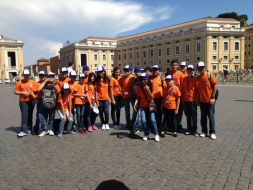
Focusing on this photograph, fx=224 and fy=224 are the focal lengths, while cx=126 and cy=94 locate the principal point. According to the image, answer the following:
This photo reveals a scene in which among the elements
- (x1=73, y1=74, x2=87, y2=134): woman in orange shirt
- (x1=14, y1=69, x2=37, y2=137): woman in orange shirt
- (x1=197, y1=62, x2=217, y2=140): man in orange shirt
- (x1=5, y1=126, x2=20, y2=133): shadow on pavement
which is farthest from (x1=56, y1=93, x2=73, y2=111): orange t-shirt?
(x1=197, y1=62, x2=217, y2=140): man in orange shirt

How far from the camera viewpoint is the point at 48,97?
571 centimetres

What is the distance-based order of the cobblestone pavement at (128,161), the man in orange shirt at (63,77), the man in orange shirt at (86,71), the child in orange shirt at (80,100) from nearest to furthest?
the cobblestone pavement at (128,161)
the child in orange shirt at (80,100)
the man in orange shirt at (63,77)
the man in orange shirt at (86,71)

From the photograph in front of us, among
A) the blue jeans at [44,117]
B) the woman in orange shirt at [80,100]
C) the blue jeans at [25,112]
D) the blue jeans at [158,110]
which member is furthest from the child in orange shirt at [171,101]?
the blue jeans at [25,112]

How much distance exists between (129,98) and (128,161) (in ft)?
8.45

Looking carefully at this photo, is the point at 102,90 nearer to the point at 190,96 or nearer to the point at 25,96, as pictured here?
the point at 25,96

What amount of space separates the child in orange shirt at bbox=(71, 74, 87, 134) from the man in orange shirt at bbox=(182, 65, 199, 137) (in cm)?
272

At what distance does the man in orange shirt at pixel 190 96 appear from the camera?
561cm

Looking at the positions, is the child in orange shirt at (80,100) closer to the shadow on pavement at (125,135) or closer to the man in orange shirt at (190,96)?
the shadow on pavement at (125,135)

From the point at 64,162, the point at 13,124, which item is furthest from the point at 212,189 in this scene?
the point at 13,124

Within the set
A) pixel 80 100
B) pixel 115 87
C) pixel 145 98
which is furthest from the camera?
pixel 115 87

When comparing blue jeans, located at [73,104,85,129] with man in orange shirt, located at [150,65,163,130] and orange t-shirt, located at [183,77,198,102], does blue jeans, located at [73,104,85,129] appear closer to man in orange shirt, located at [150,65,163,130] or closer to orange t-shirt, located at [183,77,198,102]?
man in orange shirt, located at [150,65,163,130]

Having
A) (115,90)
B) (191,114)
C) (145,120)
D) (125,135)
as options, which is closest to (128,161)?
(145,120)

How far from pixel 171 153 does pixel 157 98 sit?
1717 mm

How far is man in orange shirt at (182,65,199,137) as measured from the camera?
18.4 ft
